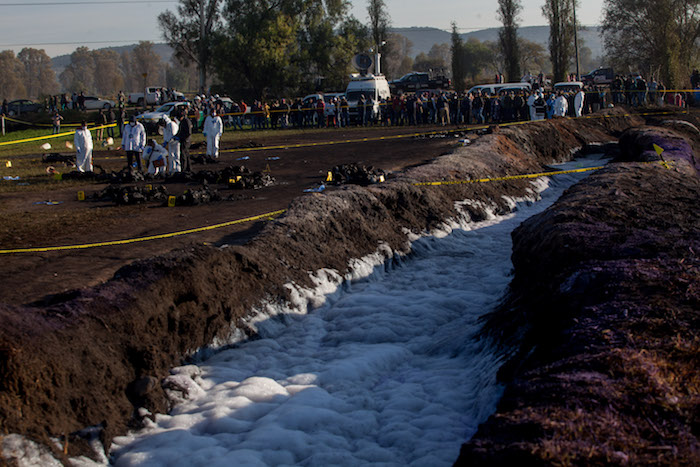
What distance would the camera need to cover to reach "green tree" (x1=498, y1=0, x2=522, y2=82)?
6033cm

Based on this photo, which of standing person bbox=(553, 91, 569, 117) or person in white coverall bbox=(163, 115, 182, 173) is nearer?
person in white coverall bbox=(163, 115, 182, 173)

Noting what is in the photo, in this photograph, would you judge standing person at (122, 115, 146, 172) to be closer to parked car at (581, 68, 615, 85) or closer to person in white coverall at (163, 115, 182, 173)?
person in white coverall at (163, 115, 182, 173)

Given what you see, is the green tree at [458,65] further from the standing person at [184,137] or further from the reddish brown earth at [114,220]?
the standing person at [184,137]

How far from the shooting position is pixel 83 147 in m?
21.3

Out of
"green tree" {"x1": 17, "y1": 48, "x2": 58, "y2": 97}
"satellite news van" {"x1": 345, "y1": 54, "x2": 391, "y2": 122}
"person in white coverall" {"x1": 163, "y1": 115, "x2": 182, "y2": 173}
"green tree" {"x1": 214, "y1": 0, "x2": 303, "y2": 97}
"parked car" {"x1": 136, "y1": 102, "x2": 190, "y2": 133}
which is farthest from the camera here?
"green tree" {"x1": 17, "y1": 48, "x2": 58, "y2": 97}

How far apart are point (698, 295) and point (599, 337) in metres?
1.35

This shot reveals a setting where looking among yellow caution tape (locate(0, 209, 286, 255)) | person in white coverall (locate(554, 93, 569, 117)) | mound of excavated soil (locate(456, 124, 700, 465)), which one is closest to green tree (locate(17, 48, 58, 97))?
person in white coverall (locate(554, 93, 569, 117))

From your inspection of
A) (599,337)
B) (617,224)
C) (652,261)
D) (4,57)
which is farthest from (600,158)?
(4,57)

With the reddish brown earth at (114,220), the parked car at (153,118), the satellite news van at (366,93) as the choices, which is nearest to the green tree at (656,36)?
the satellite news van at (366,93)

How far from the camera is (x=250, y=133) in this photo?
1480 inches

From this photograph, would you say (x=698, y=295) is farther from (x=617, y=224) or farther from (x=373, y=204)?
(x=373, y=204)

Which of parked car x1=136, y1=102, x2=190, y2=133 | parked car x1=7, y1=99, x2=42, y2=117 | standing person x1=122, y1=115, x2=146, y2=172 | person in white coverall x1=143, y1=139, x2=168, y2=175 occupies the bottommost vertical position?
person in white coverall x1=143, y1=139, x2=168, y2=175

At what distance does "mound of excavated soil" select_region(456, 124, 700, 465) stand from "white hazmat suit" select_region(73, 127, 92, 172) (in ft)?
47.5

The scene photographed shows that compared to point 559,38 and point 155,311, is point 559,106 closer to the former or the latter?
point 559,38
